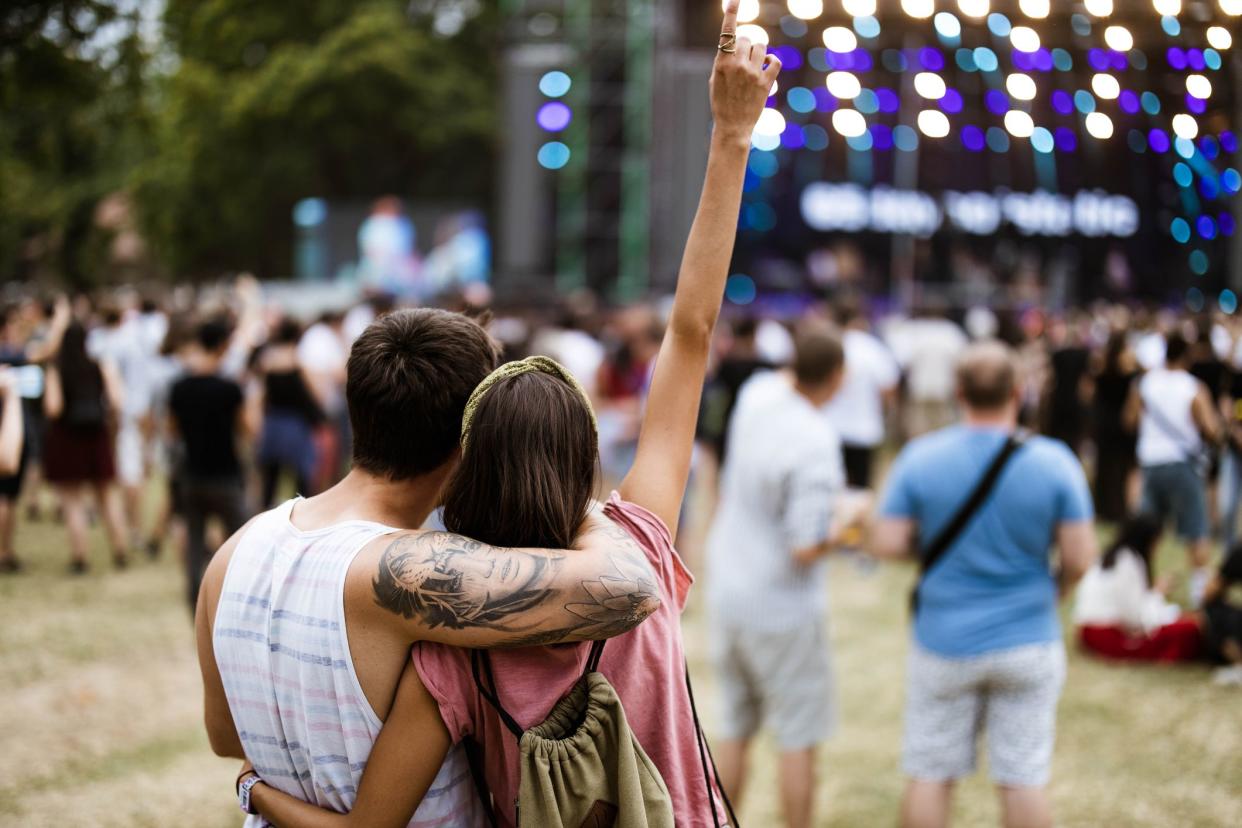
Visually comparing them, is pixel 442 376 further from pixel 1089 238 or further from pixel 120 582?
pixel 1089 238

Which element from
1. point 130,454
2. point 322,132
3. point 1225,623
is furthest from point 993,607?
point 322,132

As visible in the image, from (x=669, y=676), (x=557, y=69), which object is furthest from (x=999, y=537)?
(x=557, y=69)

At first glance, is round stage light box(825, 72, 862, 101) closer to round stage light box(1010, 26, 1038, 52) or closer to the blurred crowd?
round stage light box(1010, 26, 1038, 52)

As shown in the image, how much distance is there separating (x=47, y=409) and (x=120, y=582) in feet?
4.33

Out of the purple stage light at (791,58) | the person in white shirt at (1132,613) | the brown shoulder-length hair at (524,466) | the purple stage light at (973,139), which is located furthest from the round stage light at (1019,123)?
the purple stage light at (973,139)

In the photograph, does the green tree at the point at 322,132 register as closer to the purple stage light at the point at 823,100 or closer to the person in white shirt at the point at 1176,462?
the purple stage light at the point at 823,100

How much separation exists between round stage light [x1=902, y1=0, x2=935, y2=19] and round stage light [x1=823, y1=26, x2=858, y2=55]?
0.33 m

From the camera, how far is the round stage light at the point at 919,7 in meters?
3.97

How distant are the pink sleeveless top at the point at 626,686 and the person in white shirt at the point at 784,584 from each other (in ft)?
6.38

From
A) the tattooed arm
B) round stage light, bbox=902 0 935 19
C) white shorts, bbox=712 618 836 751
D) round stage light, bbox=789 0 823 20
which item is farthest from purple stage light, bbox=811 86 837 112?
the tattooed arm

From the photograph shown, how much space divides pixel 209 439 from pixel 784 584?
3.85 metres

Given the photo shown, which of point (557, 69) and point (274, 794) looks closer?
point (274, 794)

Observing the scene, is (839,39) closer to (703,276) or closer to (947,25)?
(947,25)

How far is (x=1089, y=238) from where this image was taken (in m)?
16.8
